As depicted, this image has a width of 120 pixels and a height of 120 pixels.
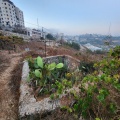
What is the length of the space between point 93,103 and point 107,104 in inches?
8.9

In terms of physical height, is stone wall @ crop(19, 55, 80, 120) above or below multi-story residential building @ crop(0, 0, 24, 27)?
below

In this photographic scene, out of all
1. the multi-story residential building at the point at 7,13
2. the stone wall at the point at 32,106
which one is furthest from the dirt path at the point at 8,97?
the multi-story residential building at the point at 7,13

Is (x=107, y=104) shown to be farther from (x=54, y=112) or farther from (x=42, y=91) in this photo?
(x=42, y=91)

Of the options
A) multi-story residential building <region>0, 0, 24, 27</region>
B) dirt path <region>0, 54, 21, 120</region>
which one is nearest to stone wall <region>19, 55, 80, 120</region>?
dirt path <region>0, 54, 21, 120</region>

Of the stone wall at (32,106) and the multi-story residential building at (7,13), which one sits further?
the multi-story residential building at (7,13)

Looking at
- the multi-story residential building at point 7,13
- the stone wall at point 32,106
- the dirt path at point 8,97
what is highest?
the multi-story residential building at point 7,13

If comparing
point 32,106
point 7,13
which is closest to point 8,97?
point 32,106

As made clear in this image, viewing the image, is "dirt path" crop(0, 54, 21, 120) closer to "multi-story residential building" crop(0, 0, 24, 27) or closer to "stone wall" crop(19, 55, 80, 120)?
"stone wall" crop(19, 55, 80, 120)

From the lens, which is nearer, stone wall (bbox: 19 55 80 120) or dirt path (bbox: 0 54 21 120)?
stone wall (bbox: 19 55 80 120)

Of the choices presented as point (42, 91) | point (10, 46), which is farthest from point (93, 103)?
point (10, 46)

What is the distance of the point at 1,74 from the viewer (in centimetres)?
487

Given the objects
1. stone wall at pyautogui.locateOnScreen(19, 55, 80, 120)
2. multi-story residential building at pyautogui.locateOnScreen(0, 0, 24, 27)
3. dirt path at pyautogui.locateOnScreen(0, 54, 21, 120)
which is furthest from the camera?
multi-story residential building at pyautogui.locateOnScreen(0, 0, 24, 27)

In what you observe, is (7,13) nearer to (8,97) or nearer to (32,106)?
(8,97)

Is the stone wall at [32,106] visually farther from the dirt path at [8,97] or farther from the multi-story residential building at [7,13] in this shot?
the multi-story residential building at [7,13]
